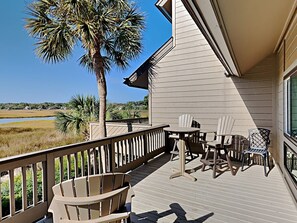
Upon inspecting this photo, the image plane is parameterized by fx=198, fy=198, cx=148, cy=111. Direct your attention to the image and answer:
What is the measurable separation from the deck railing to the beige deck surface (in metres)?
0.60

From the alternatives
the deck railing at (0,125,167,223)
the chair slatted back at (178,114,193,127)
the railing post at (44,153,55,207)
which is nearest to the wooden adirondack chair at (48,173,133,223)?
the deck railing at (0,125,167,223)

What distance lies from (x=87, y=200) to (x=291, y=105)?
11.8 ft

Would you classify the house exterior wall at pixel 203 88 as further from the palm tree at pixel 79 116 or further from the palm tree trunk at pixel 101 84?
the palm tree at pixel 79 116

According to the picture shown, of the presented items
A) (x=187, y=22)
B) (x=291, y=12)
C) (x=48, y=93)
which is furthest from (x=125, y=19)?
(x=48, y=93)

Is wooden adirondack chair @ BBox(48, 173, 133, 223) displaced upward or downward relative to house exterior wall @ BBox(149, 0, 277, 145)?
downward

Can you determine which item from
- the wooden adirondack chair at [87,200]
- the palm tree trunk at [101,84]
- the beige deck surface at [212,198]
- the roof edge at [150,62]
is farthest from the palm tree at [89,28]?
the wooden adirondack chair at [87,200]

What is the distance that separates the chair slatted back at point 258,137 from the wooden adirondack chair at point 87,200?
4156mm

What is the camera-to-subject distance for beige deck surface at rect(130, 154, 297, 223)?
8.22ft

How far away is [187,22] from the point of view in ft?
19.1

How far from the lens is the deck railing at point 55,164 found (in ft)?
7.47

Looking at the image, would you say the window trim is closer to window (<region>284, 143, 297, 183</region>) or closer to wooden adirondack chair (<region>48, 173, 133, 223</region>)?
window (<region>284, 143, 297, 183</region>)

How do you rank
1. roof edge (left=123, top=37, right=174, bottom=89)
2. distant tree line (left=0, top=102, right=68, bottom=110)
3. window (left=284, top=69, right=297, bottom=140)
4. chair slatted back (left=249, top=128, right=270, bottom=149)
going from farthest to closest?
distant tree line (left=0, top=102, right=68, bottom=110), roof edge (left=123, top=37, right=174, bottom=89), chair slatted back (left=249, top=128, right=270, bottom=149), window (left=284, top=69, right=297, bottom=140)

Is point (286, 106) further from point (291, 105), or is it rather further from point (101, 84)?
point (101, 84)

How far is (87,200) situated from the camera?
1349 millimetres
